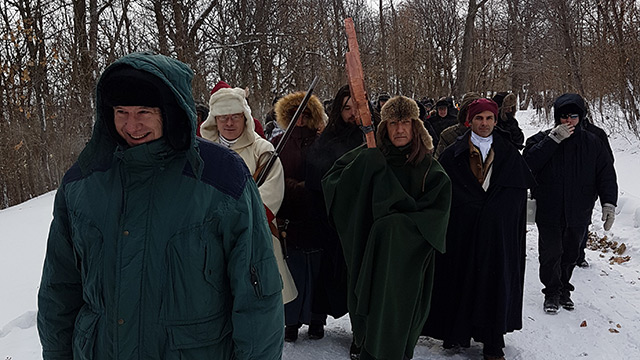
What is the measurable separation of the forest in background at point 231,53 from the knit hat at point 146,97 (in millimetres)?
10363

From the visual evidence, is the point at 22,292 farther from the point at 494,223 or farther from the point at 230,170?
the point at 494,223

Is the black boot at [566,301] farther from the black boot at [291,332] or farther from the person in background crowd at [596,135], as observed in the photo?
the black boot at [291,332]

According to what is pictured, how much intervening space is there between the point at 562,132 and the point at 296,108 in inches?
97.0

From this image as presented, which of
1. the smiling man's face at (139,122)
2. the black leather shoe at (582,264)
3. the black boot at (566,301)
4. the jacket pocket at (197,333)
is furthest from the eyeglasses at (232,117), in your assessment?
the black leather shoe at (582,264)

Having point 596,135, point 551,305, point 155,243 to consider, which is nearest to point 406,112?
point 155,243

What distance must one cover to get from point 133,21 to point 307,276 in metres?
11.8

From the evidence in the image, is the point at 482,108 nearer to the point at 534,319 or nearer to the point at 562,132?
the point at 562,132

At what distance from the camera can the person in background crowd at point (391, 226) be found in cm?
285

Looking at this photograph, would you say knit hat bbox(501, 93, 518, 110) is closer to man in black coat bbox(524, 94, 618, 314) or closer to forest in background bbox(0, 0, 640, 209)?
man in black coat bbox(524, 94, 618, 314)

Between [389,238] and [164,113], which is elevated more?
[164,113]

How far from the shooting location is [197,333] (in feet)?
4.78

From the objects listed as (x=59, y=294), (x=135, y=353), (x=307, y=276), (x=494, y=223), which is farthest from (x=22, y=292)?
(x=494, y=223)

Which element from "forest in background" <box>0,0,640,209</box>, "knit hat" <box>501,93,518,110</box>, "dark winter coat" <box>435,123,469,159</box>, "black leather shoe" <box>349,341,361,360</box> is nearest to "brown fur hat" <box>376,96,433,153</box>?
"black leather shoe" <box>349,341,361,360</box>

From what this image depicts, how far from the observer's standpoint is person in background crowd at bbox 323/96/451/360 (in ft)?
9.35
